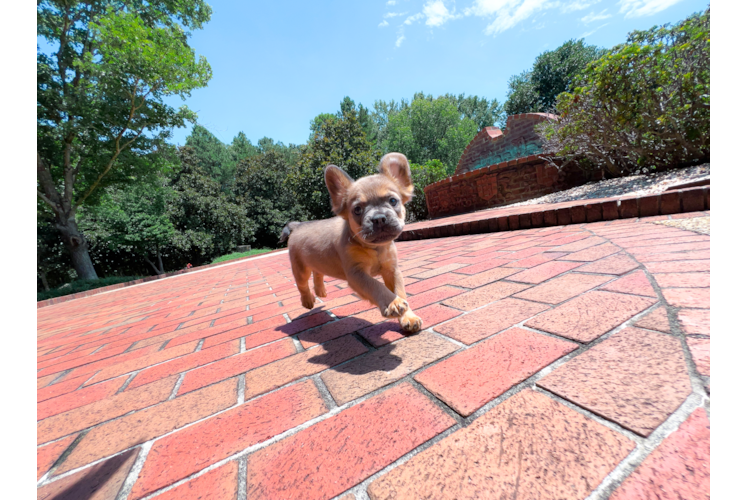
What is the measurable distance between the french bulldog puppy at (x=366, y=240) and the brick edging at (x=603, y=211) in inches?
127

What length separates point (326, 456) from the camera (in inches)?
40.1

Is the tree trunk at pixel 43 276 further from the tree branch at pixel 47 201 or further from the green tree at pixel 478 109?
the green tree at pixel 478 109

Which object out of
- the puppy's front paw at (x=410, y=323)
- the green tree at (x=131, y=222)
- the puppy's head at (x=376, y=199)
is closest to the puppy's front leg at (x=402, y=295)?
the puppy's front paw at (x=410, y=323)

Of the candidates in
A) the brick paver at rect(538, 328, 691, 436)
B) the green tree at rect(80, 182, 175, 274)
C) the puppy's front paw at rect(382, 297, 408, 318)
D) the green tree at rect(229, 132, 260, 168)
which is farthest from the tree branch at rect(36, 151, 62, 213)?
the green tree at rect(229, 132, 260, 168)

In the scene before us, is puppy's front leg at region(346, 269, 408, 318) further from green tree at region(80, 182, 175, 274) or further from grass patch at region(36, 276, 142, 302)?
green tree at region(80, 182, 175, 274)

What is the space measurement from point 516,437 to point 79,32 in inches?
901

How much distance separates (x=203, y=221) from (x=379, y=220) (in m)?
24.5

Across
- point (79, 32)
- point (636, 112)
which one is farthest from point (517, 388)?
point (79, 32)

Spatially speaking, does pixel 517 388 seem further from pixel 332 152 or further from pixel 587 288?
pixel 332 152

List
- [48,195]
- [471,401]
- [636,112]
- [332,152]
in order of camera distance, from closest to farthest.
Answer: [471,401]
[636,112]
[48,195]
[332,152]

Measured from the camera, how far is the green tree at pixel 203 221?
2141 cm

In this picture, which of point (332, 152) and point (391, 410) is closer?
point (391, 410)

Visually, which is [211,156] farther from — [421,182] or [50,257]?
[421,182]

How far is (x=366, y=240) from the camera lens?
6.59 ft
